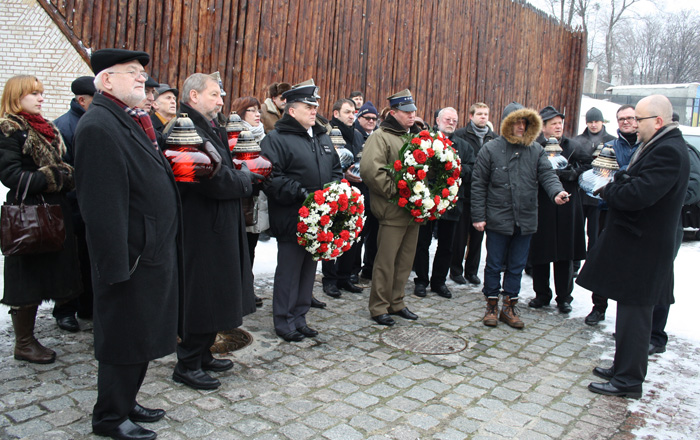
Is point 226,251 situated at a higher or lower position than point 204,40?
lower

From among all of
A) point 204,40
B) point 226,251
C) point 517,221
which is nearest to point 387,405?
point 226,251

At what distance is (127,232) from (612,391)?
12.1 ft

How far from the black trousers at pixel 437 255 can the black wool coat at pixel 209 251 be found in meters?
3.41

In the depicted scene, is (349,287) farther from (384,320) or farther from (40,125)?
(40,125)

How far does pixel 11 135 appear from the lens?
4.38 metres

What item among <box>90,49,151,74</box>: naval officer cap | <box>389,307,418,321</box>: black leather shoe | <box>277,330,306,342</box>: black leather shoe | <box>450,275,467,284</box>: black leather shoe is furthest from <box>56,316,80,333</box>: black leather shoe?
<box>450,275,467,284</box>: black leather shoe

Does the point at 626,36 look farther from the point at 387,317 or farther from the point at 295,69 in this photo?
the point at 387,317

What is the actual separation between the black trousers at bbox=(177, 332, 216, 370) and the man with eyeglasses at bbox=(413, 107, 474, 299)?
11.1 feet

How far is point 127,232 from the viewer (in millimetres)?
3086

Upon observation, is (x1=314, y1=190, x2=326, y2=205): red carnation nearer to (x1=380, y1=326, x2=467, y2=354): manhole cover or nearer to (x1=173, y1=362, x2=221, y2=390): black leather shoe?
(x1=380, y1=326, x2=467, y2=354): manhole cover

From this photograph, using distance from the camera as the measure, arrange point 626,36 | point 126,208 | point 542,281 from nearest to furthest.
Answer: point 126,208
point 542,281
point 626,36

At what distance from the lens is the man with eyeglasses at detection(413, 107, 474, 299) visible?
7051mm

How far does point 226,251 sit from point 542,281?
162 inches

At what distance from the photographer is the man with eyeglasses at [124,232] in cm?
302
